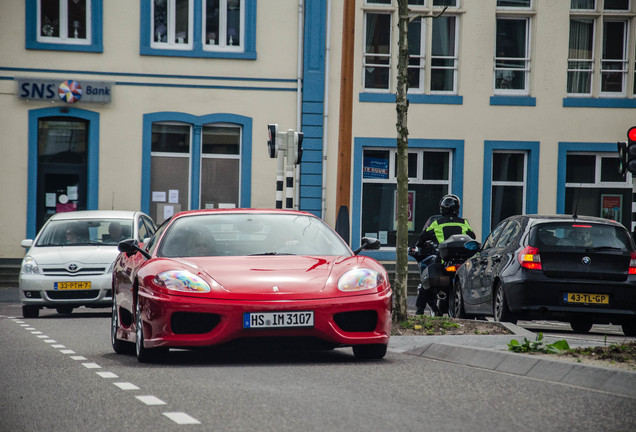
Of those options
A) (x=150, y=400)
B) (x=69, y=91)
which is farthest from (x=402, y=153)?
(x=69, y=91)

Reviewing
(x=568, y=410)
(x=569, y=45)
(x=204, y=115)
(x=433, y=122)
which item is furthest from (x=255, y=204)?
(x=568, y=410)

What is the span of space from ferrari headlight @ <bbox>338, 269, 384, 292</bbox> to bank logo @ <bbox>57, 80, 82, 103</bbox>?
1741 cm

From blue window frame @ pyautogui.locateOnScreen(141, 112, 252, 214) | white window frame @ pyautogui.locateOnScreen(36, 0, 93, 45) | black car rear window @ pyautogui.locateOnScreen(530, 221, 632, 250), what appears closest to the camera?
black car rear window @ pyautogui.locateOnScreen(530, 221, 632, 250)

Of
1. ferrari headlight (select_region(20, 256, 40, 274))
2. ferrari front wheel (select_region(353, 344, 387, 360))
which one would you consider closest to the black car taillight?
ferrari front wheel (select_region(353, 344, 387, 360))

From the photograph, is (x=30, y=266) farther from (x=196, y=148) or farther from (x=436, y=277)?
(x=196, y=148)

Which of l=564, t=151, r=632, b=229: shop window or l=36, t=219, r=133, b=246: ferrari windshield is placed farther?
l=564, t=151, r=632, b=229: shop window

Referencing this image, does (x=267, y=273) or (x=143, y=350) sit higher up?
(x=267, y=273)

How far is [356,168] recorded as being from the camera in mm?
26609

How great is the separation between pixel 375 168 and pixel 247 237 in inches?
658

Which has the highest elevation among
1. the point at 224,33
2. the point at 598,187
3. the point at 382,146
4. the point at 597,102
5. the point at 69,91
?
Answer: the point at 224,33

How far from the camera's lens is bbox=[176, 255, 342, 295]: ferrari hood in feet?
30.4

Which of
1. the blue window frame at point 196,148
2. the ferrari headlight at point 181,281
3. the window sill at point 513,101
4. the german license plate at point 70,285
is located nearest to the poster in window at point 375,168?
the blue window frame at point 196,148

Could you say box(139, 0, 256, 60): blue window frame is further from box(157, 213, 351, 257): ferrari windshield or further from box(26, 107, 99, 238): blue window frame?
box(157, 213, 351, 257): ferrari windshield

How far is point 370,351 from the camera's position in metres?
9.91
